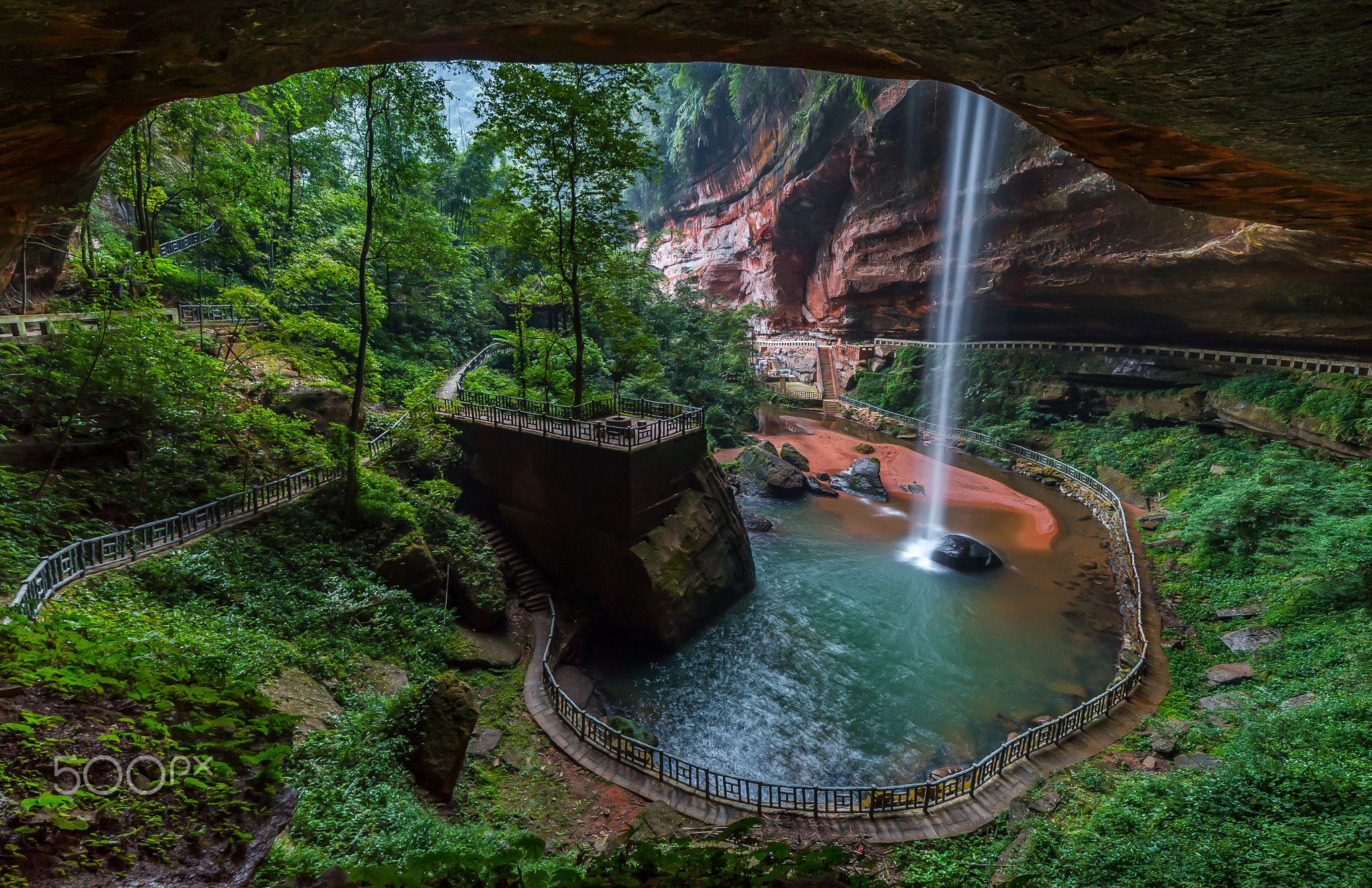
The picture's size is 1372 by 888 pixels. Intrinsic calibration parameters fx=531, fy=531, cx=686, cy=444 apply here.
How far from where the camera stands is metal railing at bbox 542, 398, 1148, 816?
24.6ft

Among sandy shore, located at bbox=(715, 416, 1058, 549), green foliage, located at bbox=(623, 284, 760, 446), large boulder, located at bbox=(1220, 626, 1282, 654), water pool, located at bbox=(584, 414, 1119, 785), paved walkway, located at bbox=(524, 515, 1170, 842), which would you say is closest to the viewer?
paved walkway, located at bbox=(524, 515, 1170, 842)

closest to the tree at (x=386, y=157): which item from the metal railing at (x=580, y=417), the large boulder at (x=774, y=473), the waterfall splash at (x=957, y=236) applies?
the metal railing at (x=580, y=417)

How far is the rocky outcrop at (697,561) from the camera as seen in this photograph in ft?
37.9

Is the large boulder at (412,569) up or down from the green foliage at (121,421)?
down

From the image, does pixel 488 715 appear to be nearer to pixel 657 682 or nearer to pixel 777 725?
pixel 657 682

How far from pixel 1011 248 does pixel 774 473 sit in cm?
1486

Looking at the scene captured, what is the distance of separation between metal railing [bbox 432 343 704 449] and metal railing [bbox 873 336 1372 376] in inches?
784

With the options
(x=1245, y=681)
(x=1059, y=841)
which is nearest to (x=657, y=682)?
(x=1059, y=841)

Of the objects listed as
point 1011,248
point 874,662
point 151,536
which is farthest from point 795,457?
point 151,536

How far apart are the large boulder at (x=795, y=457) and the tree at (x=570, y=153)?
12886 mm

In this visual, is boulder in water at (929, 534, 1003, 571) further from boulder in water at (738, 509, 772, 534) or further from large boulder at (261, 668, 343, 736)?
large boulder at (261, 668, 343, 736)

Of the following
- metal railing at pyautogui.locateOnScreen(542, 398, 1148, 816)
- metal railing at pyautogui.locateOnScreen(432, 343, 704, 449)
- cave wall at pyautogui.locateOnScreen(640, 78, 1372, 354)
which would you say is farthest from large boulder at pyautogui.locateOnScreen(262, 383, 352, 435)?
cave wall at pyautogui.locateOnScreen(640, 78, 1372, 354)

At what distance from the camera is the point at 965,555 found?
51.2 feet

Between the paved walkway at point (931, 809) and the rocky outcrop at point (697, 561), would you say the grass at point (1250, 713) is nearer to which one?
the paved walkway at point (931, 809)
